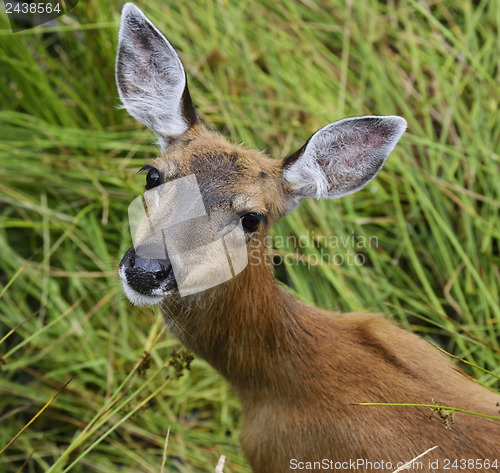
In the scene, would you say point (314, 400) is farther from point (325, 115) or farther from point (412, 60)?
point (412, 60)

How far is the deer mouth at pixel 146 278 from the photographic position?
2.73m

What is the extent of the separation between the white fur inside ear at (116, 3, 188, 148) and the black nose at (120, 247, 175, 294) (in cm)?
89

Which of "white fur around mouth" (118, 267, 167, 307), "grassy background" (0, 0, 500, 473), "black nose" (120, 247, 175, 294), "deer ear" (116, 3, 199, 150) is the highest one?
"deer ear" (116, 3, 199, 150)

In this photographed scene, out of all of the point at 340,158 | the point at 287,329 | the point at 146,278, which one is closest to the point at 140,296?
the point at 146,278

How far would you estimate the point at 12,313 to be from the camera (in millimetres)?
4684

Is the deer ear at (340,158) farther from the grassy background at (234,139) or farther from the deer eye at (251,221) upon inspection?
the grassy background at (234,139)

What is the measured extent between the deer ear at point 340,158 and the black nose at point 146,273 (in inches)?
33.9

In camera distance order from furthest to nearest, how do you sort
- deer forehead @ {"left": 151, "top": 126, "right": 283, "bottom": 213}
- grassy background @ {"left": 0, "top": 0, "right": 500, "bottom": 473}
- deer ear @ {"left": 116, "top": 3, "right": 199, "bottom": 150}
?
grassy background @ {"left": 0, "top": 0, "right": 500, "bottom": 473}, deer ear @ {"left": 116, "top": 3, "right": 199, "bottom": 150}, deer forehead @ {"left": 151, "top": 126, "right": 283, "bottom": 213}

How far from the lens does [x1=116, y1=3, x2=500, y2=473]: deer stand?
3008 millimetres

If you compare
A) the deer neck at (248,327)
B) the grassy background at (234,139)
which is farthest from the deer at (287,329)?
the grassy background at (234,139)

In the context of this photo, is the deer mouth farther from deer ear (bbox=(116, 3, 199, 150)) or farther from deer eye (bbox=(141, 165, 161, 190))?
deer ear (bbox=(116, 3, 199, 150))

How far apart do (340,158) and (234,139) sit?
5.31 ft

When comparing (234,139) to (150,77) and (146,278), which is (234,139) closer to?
(150,77)

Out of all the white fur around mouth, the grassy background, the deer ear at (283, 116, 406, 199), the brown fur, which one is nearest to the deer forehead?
the brown fur
